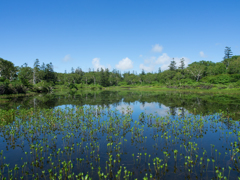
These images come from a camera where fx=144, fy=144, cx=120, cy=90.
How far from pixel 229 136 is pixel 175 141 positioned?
16.3ft

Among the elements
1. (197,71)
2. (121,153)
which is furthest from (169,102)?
(197,71)

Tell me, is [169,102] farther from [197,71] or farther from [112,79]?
[112,79]

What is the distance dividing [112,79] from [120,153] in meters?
126

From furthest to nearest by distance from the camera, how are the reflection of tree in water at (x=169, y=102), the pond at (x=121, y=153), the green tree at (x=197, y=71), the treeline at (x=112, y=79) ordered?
the green tree at (x=197, y=71) → the treeline at (x=112, y=79) → the reflection of tree in water at (x=169, y=102) → the pond at (x=121, y=153)

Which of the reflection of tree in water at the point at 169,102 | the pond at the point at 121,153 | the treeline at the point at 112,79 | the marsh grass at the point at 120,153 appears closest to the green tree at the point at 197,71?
the treeline at the point at 112,79

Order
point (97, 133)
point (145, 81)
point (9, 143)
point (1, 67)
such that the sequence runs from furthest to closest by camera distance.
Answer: point (145, 81)
point (1, 67)
point (97, 133)
point (9, 143)

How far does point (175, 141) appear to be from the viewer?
1137cm

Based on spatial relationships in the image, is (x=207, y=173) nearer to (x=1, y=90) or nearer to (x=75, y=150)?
(x=75, y=150)

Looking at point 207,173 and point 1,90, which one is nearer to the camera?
point 207,173

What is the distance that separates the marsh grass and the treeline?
134 feet

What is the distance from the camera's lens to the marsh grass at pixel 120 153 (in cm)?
743

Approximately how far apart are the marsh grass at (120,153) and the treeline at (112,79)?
40873 millimetres

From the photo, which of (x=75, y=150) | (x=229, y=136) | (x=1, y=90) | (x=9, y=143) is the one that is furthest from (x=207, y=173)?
(x=1, y=90)

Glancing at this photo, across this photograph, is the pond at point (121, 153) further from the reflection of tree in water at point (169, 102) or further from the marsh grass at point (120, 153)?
the reflection of tree in water at point (169, 102)
